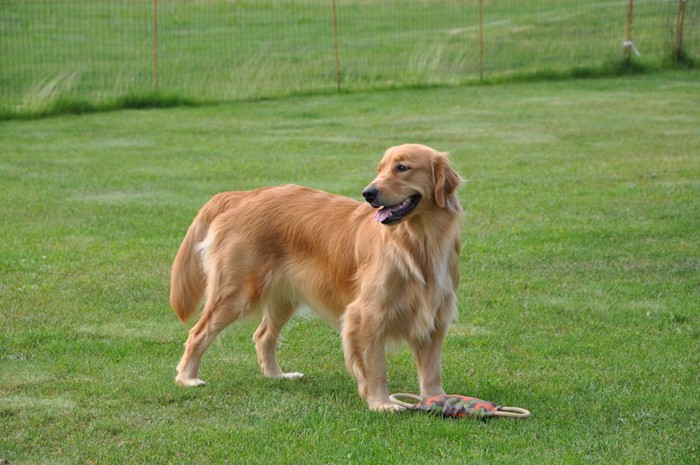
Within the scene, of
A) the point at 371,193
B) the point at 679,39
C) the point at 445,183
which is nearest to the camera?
the point at 371,193

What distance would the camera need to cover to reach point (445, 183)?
19.3 ft

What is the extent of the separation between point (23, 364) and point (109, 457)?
171cm

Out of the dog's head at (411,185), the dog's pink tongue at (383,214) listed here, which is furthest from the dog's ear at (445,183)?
the dog's pink tongue at (383,214)

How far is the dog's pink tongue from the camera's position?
5.79 meters

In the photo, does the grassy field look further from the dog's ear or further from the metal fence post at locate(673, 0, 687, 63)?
the metal fence post at locate(673, 0, 687, 63)

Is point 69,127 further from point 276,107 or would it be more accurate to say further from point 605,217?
point 605,217

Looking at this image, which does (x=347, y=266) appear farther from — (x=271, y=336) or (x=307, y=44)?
(x=307, y=44)

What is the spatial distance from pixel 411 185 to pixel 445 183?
20cm

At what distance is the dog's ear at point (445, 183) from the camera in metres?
5.86

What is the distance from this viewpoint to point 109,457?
5.20 m

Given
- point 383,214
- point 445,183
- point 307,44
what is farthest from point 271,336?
point 307,44

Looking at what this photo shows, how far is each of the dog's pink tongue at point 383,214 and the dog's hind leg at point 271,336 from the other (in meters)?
1.13

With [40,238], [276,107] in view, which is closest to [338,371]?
[40,238]

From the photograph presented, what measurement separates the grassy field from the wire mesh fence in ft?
14.8
